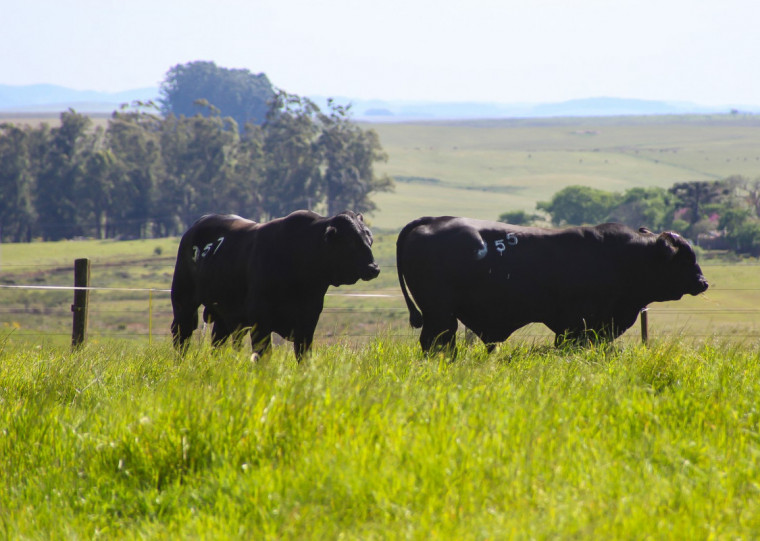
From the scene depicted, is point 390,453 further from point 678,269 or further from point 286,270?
point 678,269

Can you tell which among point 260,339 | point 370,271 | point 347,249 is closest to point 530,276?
point 370,271

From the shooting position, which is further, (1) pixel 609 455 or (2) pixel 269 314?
(2) pixel 269 314

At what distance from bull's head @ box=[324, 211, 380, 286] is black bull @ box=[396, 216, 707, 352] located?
1.60 feet

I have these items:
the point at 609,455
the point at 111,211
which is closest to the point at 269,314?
the point at 609,455

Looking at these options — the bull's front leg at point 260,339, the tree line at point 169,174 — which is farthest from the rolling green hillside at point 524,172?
the bull's front leg at point 260,339

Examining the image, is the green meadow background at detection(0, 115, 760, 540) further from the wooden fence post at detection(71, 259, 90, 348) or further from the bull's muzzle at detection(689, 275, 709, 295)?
the wooden fence post at detection(71, 259, 90, 348)

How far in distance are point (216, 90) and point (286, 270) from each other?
18895cm

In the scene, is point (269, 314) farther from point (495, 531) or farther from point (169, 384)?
point (495, 531)

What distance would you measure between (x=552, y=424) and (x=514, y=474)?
0.73 m

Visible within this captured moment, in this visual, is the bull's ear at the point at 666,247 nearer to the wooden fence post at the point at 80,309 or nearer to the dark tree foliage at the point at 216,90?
the wooden fence post at the point at 80,309

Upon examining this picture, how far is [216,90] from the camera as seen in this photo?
191m

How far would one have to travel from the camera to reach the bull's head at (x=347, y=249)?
757 centimetres

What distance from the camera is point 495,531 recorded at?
12.9ft

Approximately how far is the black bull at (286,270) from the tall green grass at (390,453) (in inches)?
50.9
